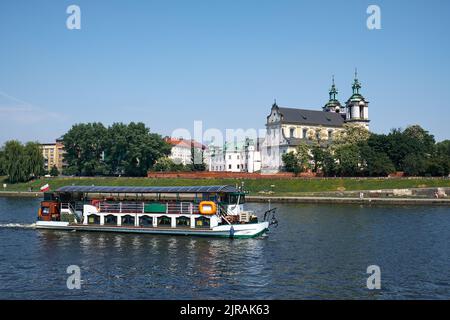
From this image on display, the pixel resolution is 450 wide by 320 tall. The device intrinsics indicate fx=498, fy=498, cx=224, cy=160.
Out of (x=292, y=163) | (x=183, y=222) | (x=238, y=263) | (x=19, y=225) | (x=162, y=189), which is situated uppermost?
(x=292, y=163)

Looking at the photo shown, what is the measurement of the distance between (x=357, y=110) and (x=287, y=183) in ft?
209

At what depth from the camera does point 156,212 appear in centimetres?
5341

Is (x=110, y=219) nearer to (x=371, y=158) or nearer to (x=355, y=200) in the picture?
(x=355, y=200)

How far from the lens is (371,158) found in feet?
384

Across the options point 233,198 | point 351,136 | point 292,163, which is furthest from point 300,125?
point 233,198

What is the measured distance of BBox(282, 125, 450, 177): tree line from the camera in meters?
113

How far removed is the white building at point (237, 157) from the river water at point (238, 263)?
353ft

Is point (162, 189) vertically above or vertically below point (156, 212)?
above

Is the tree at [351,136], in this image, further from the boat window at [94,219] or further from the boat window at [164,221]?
the boat window at [94,219]

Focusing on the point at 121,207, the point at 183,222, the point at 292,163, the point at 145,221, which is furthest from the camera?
the point at 292,163

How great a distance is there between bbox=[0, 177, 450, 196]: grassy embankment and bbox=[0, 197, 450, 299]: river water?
4386cm

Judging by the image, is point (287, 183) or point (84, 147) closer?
point (287, 183)

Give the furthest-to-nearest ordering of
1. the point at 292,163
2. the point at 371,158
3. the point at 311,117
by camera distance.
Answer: the point at 311,117, the point at 292,163, the point at 371,158
